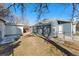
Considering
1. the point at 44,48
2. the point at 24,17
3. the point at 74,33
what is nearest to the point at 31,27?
the point at 24,17

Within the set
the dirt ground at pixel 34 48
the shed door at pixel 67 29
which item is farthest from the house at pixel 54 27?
the dirt ground at pixel 34 48

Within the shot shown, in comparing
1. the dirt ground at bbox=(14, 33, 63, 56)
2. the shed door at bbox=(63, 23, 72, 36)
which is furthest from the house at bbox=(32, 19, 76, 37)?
the dirt ground at bbox=(14, 33, 63, 56)

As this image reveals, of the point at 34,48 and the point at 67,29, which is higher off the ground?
the point at 67,29

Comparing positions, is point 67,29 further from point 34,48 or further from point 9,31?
point 9,31

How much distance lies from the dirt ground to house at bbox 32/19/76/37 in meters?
0.13

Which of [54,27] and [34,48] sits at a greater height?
[54,27]

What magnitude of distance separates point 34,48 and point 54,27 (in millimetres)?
417

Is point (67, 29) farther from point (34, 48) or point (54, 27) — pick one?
point (34, 48)

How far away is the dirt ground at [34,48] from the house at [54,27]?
129mm

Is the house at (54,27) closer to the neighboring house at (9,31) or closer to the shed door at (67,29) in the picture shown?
the shed door at (67,29)

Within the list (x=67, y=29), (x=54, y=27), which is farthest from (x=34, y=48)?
(x=67, y=29)

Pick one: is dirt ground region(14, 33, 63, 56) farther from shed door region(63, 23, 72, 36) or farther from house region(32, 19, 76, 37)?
shed door region(63, 23, 72, 36)

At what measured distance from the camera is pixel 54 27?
9.59 feet

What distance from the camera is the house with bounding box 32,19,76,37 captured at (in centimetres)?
289
